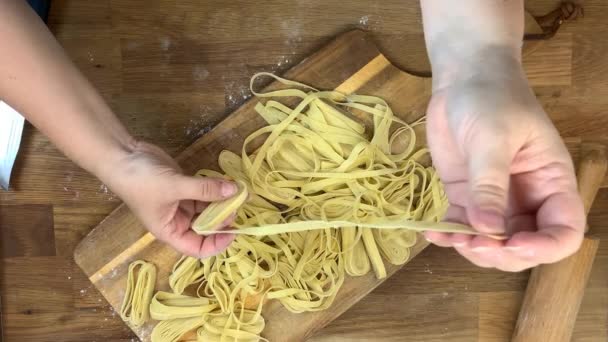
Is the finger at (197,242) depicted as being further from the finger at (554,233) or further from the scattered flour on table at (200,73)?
the finger at (554,233)

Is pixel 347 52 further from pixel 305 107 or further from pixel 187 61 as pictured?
pixel 187 61

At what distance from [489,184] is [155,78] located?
0.67 meters

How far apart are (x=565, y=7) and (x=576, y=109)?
0.19 metres

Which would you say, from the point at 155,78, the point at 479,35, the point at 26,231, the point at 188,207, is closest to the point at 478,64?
the point at 479,35

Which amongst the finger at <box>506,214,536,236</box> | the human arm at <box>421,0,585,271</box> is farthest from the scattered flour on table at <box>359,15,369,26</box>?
the finger at <box>506,214,536,236</box>

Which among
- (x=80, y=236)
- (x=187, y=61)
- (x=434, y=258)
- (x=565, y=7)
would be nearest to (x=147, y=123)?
(x=187, y=61)

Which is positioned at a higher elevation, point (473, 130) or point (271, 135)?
point (473, 130)

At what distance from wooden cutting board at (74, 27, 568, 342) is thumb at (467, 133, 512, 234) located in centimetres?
41

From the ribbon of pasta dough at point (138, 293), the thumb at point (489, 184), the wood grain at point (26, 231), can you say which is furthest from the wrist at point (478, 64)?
the wood grain at point (26, 231)

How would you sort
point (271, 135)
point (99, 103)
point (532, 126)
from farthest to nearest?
point (271, 135) → point (99, 103) → point (532, 126)

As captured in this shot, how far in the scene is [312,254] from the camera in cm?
100

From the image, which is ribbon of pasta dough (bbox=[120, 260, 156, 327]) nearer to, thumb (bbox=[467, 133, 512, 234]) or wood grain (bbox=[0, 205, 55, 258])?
wood grain (bbox=[0, 205, 55, 258])

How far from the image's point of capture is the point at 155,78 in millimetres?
1029

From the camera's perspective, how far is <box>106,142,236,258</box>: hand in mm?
805
